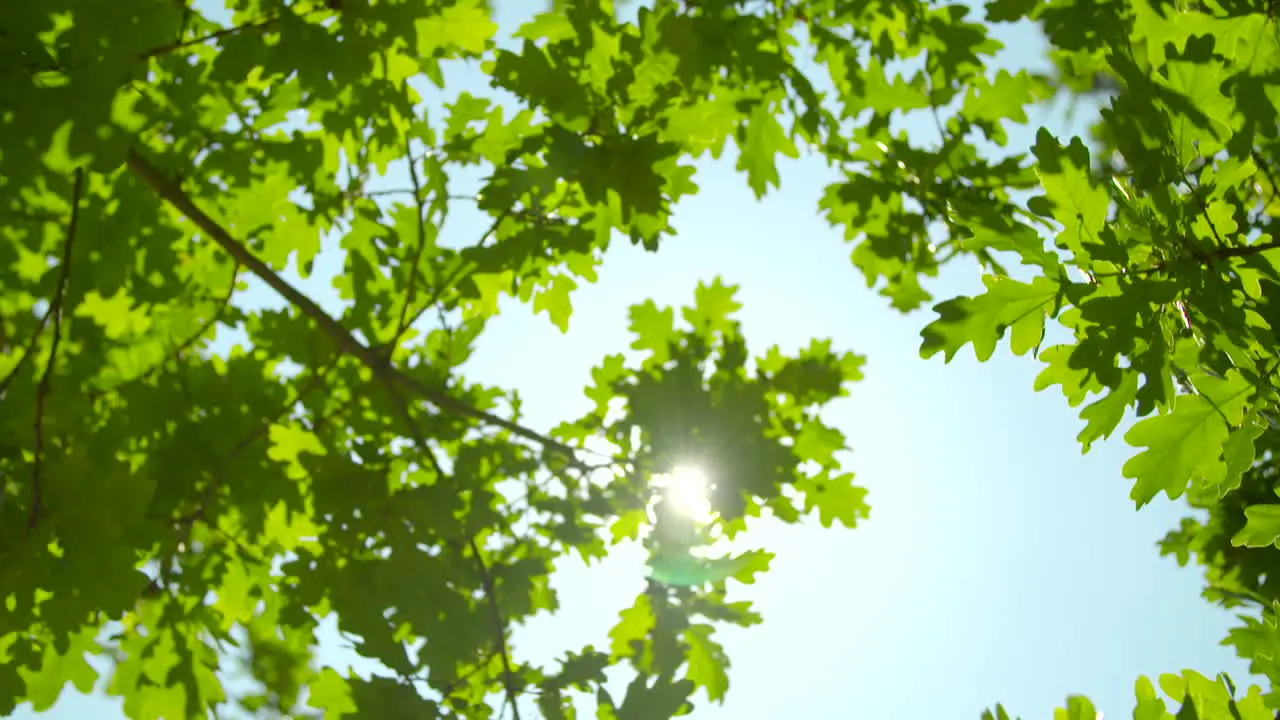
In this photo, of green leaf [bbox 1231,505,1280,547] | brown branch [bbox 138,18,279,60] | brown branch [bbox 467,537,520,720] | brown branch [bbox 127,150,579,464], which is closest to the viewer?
green leaf [bbox 1231,505,1280,547]

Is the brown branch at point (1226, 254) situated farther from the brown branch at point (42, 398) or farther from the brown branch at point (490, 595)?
the brown branch at point (42, 398)

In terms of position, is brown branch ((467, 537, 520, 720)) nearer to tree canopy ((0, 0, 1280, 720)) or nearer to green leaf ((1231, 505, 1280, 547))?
tree canopy ((0, 0, 1280, 720))

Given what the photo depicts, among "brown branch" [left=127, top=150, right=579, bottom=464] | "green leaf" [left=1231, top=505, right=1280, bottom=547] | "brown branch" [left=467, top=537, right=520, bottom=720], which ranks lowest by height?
"green leaf" [left=1231, top=505, right=1280, bottom=547]

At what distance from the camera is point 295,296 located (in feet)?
10.3

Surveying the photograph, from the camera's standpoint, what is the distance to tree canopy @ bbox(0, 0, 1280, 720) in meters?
2.11

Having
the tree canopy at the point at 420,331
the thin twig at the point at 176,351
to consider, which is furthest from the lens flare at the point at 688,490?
the thin twig at the point at 176,351

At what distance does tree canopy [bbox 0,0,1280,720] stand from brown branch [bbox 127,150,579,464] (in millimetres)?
16

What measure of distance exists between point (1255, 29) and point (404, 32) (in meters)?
2.38

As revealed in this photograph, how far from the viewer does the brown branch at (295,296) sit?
2926mm

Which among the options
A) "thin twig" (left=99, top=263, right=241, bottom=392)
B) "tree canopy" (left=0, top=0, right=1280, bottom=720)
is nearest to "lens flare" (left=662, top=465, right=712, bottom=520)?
"tree canopy" (left=0, top=0, right=1280, bottom=720)

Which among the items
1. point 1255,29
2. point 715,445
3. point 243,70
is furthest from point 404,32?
point 1255,29

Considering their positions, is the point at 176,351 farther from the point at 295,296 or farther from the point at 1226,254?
the point at 1226,254

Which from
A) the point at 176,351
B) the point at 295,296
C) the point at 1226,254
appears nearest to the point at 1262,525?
the point at 1226,254

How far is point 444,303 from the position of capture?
340 centimetres
